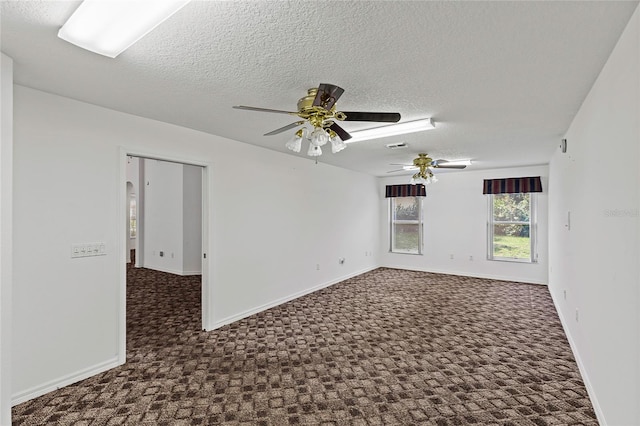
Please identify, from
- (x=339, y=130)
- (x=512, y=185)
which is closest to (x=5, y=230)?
(x=339, y=130)

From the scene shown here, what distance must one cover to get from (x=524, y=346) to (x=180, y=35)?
162 inches

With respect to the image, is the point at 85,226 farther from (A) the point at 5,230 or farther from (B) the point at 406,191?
(B) the point at 406,191

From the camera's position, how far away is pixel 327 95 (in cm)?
212

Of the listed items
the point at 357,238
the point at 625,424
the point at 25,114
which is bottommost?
the point at 625,424

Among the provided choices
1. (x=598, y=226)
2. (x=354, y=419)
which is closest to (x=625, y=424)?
(x=598, y=226)

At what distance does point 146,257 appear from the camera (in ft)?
26.0

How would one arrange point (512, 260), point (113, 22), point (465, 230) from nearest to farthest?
point (113, 22)
point (512, 260)
point (465, 230)

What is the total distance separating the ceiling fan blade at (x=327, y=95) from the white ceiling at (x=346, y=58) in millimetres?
120

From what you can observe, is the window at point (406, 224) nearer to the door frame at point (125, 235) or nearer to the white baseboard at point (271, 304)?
the white baseboard at point (271, 304)

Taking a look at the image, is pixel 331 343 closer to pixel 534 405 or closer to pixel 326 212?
pixel 534 405

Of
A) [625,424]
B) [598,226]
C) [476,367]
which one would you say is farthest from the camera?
[476,367]

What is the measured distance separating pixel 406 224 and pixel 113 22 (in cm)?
725

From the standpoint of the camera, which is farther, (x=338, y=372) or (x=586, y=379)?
(x=338, y=372)

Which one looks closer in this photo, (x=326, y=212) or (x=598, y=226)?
(x=598, y=226)
